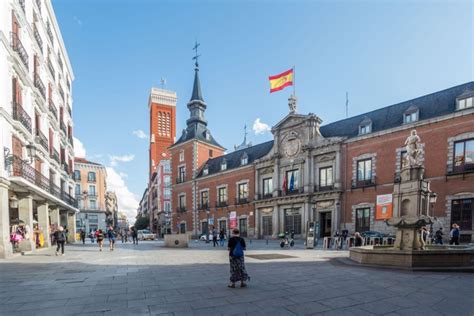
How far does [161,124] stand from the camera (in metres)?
66.0

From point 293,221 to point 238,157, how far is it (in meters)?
12.8

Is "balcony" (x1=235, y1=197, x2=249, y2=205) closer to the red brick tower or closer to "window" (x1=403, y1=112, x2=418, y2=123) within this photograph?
"window" (x1=403, y1=112, x2=418, y2=123)

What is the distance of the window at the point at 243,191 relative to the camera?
33500 millimetres

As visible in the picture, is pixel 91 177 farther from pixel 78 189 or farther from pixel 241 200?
pixel 241 200

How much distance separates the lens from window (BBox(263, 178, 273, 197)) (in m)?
31.1

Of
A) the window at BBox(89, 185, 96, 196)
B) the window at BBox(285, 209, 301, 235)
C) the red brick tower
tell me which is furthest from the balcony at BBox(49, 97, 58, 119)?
the red brick tower

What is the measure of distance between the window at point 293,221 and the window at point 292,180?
7.96ft

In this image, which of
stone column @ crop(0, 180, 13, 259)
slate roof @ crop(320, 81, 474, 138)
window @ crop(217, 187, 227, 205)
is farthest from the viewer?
window @ crop(217, 187, 227, 205)

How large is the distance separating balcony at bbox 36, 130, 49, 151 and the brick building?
2525 cm

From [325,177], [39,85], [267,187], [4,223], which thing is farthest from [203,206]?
[4,223]

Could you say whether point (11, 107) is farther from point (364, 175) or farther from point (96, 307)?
point (364, 175)

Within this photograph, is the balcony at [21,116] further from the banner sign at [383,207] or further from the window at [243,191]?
the banner sign at [383,207]

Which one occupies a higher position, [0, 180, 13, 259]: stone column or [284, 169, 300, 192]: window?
[284, 169, 300, 192]: window

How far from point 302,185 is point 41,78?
81.7 feet
